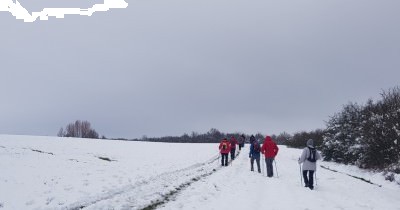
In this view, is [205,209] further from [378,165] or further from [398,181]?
[378,165]

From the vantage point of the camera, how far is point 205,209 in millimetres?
11461

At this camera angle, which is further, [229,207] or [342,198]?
[342,198]

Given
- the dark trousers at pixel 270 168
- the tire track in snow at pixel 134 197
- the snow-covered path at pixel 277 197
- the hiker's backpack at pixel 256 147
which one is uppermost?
the hiker's backpack at pixel 256 147

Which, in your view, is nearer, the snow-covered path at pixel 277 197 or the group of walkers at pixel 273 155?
the snow-covered path at pixel 277 197

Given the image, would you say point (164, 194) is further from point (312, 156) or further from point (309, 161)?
point (312, 156)

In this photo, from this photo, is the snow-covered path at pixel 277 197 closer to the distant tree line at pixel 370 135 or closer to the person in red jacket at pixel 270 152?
the person in red jacket at pixel 270 152

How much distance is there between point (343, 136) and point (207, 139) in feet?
477

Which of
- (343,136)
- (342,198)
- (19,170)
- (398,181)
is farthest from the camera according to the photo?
(343,136)

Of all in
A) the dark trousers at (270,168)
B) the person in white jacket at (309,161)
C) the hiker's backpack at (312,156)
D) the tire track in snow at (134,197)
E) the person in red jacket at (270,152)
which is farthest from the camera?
the person in red jacket at (270,152)

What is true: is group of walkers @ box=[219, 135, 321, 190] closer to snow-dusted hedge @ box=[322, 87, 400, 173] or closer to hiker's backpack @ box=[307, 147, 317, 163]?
hiker's backpack @ box=[307, 147, 317, 163]

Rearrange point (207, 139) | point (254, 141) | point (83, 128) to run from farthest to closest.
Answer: point (207, 139)
point (83, 128)
point (254, 141)

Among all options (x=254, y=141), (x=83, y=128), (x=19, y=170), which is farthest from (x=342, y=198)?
Result: (x=83, y=128)

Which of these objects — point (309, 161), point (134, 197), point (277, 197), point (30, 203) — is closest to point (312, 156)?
point (309, 161)

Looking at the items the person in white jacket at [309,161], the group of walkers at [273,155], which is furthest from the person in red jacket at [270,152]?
the person in white jacket at [309,161]
